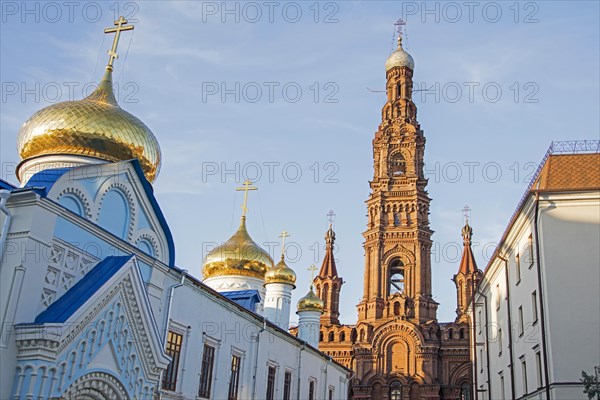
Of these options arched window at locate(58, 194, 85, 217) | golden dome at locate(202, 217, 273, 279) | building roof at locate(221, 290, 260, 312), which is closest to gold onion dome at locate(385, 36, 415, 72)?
golden dome at locate(202, 217, 273, 279)

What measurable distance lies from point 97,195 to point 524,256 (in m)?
11.1

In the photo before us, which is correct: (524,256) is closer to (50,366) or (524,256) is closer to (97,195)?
(97,195)

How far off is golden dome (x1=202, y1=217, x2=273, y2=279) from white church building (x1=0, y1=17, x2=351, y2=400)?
6.18m

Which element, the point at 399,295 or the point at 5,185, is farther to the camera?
the point at 399,295

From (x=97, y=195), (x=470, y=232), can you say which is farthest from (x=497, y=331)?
(x=470, y=232)

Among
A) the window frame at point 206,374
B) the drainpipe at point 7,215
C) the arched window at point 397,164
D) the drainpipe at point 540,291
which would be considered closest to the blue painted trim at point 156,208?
the window frame at point 206,374

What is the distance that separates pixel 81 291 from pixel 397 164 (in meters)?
35.4

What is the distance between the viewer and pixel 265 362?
19.9 meters

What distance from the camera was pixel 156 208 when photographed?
1419cm

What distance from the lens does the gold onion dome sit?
47.0 metres

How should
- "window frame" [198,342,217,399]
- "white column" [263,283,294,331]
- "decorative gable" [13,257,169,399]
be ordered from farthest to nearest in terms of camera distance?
"white column" [263,283,294,331] < "window frame" [198,342,217,399] < "decorative gable" [13,257,169,399]

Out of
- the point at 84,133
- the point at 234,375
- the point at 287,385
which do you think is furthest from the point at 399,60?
the point at 84,133

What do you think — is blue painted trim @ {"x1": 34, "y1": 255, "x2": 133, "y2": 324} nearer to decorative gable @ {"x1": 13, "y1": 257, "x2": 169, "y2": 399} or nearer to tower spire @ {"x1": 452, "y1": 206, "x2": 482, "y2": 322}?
decorative gable @ {"x1": 13, "y1": 257, "x2": 169, "y2": 399}

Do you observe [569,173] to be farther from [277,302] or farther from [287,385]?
[277,302]
